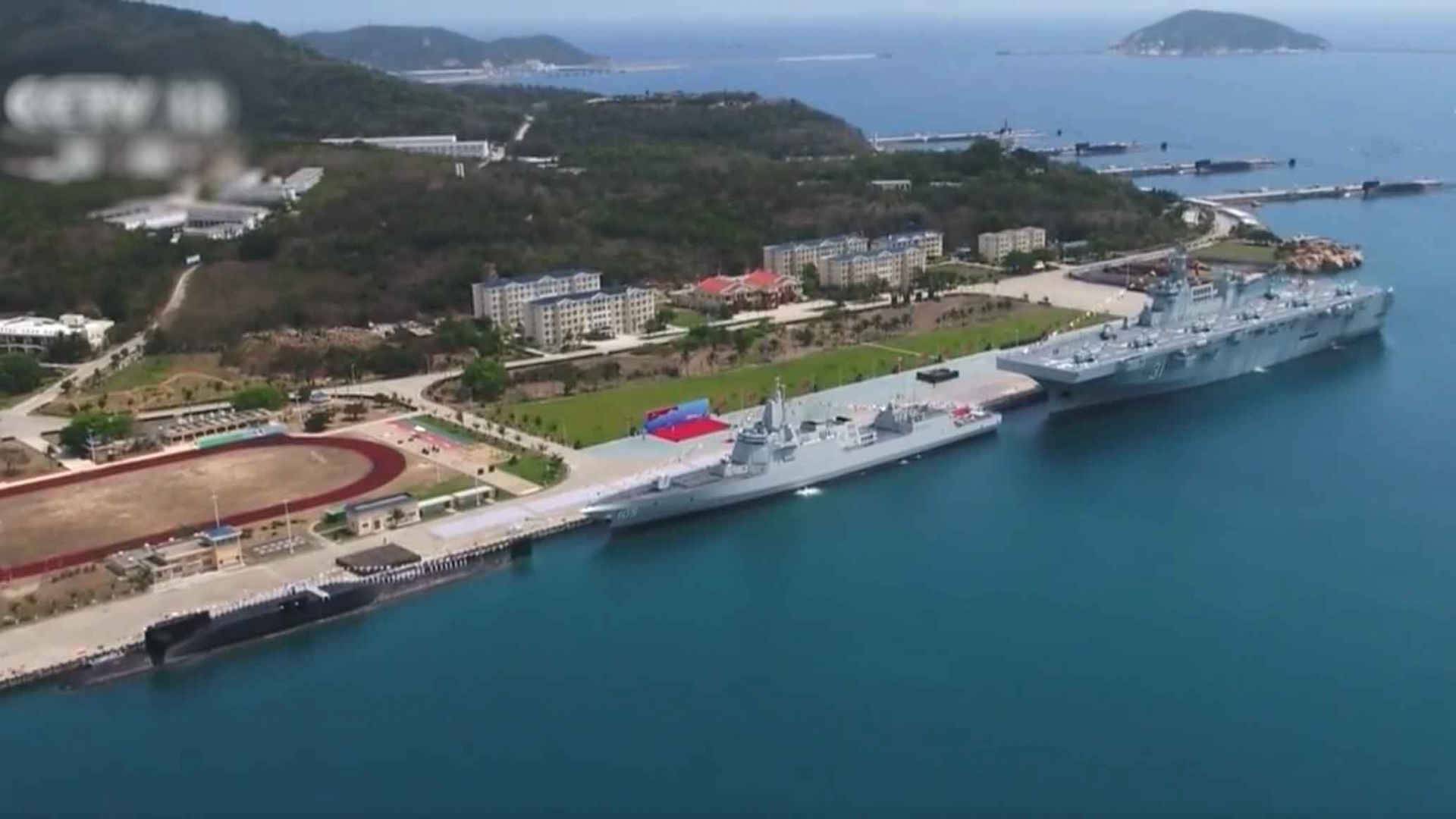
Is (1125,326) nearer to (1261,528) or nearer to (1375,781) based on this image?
(1261,528)

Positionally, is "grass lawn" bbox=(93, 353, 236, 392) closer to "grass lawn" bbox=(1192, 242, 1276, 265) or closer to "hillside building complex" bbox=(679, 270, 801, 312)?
"hillside building complex" bbox=(679, 270, 801, 312)

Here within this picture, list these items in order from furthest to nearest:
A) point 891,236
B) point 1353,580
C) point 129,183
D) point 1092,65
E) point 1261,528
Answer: point 1092,65, point 891,236, point 1261,528, point 1353,580, point 129,183

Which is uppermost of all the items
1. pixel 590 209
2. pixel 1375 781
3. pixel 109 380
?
pixel 590 209

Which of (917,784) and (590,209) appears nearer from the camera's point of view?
(917,784)

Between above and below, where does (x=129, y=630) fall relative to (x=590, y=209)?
below

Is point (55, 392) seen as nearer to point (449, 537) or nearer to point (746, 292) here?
point (449, 537)

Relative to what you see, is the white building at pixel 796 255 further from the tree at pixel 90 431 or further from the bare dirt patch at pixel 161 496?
the tree at pixel 90 431

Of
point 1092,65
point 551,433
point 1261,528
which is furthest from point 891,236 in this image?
point 1092,65

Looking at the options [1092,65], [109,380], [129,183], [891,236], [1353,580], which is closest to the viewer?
[129,183]
